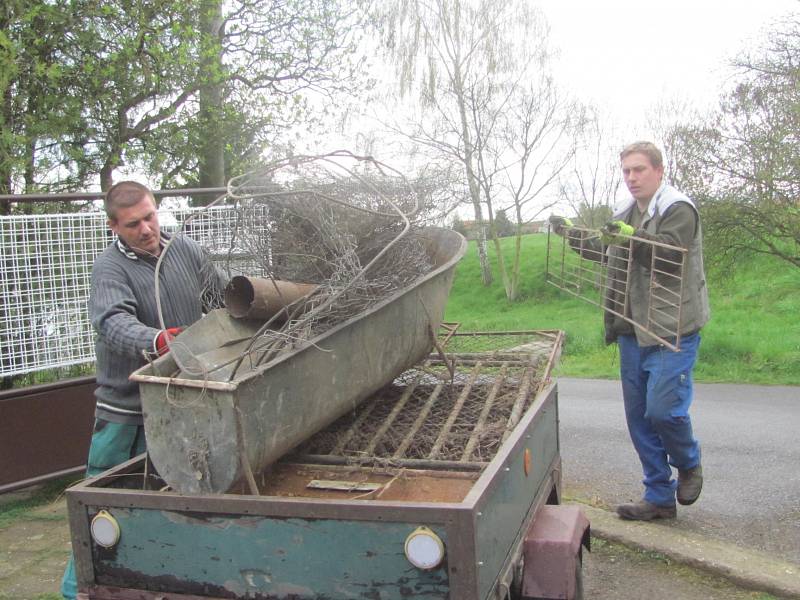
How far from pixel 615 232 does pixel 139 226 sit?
8.34 feet

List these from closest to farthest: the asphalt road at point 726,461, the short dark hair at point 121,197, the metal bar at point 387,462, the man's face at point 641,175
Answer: the metal bar at point 387,462 < the short dark hair at point 121,197 < the man's face at point 641,175 < the asphalt road at point 726,461

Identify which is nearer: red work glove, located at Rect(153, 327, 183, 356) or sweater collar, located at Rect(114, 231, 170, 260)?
red work glove, located at Rect(153, 327, 183, 356)

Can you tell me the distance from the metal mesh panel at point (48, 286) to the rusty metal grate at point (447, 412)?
201 centimetres

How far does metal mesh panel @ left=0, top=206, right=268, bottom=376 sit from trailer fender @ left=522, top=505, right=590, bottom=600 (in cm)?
309

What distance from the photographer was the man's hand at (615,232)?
4105 mm

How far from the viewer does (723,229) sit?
10602mm

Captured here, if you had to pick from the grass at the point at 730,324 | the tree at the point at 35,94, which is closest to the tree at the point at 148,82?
the tree at the point at 35,94

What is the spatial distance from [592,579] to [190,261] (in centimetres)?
272

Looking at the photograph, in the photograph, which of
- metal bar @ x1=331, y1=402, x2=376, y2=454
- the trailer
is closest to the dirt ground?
the trailer

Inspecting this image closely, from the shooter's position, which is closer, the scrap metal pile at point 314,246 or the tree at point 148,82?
the scrap metal pile at point 314,246

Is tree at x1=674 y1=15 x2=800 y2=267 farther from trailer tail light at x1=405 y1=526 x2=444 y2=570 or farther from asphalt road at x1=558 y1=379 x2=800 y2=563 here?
trailer tail light at x1=405 y1=526 x2=444 y2=570

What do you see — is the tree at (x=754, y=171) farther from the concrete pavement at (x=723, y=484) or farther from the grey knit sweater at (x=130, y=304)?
the grey knit sweater at (x=130, y=304)

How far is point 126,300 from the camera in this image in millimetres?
3236

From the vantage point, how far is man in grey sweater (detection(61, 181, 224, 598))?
10.8 feet
